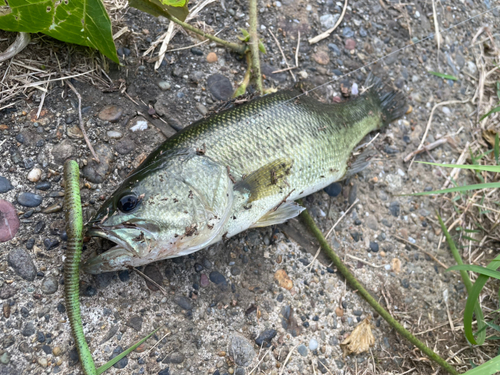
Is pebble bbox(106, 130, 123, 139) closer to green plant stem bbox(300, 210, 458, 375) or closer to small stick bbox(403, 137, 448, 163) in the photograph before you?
green plant stem bbox(300, 210, 458, 375)

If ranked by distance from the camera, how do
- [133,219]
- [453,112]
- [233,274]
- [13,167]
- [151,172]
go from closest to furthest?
[133,219], [151,172], [13,167], [233,274], [453,112]

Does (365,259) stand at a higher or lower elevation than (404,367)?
higher

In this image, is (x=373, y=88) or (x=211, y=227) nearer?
(x=211, y=227)

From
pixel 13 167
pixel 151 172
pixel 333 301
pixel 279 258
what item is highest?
pixel 151 172

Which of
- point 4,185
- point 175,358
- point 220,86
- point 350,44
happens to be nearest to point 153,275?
point 175,358

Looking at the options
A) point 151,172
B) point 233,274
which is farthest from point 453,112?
point 151,172

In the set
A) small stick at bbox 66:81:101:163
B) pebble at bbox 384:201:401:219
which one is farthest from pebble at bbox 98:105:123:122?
pebble at bbox 384:201:401:219

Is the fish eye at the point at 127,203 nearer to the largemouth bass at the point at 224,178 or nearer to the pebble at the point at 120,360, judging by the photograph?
the largemouth bass at the point at 224,178

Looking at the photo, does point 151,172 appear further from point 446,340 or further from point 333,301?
point 446,340
